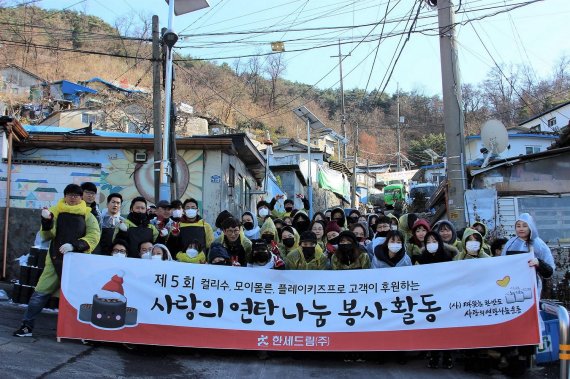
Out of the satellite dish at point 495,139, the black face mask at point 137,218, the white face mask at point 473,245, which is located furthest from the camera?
the satellite dish at point 495,139

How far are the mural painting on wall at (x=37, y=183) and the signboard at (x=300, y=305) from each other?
7.55 meters

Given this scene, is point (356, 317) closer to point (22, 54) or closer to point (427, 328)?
point (427, 328)

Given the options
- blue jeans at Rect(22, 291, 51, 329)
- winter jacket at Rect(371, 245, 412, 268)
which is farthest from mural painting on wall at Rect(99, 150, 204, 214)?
winter jacket at Rect(371, 245, 412, 268)

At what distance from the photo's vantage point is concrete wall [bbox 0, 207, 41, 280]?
37.4 feet

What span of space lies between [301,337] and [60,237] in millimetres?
2956

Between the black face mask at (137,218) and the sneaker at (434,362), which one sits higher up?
the black face mask at (137,218)

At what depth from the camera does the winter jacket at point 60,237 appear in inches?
234

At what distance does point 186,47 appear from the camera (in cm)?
1302

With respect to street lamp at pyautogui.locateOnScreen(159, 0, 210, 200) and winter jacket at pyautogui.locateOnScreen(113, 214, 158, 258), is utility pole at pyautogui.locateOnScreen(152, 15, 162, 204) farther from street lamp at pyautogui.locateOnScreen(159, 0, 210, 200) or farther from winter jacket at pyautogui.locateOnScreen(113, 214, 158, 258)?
winter jacket at pyautogui.locateOnScreen(113, 214, 158, 258)

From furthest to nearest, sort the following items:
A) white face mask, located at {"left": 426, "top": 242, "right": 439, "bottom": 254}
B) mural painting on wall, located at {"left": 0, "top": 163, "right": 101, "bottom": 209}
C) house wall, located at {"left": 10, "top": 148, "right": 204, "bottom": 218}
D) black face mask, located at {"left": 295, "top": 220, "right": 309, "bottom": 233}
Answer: house wall, located at {"left": 10, "top": 148, "right": 204, "bottom": 218} < mural painting on wall, located at {"left": 0, "top": 163, "right": 101, "bottom": 209} < black face mask, located at {"left": 295, "top": 220, "right": 309, "bottom": 233} < white face mask, located at {"left": 426, "top": 242, "right": 439, "bottom": 254}

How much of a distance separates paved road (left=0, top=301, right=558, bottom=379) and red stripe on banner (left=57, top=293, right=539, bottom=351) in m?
0.19

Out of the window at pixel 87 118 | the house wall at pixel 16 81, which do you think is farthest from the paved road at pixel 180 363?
the house wall at pixel 16 81

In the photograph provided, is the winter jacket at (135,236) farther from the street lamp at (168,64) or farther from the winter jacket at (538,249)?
the winter jacket at (538,249)

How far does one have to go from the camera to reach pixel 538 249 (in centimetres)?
591
